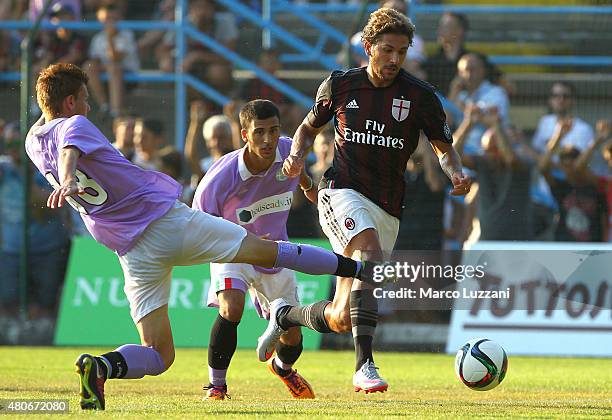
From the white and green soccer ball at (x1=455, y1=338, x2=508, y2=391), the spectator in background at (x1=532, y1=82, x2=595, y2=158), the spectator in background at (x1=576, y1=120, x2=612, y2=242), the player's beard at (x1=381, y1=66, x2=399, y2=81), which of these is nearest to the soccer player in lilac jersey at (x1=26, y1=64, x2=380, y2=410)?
the white and green soccer ball at (x1=455, y1=338, x2=508, y2=391)

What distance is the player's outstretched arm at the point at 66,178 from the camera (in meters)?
6.63

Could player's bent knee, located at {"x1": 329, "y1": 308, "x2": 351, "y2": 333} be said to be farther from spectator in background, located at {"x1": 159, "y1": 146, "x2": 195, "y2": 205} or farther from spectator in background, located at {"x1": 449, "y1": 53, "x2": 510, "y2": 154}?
spectator in background, located at {"x1": 449, "y1": 53, "x2": 510, "y2": 154}

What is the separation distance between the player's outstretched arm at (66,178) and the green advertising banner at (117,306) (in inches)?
265

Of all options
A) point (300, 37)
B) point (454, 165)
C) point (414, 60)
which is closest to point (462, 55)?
point (414, 60)

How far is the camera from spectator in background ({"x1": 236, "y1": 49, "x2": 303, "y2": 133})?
45.7ft

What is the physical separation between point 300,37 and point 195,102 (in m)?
2.19

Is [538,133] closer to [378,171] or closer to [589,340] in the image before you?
[589,340]

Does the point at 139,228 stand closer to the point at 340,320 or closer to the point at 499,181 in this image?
the point at 340,320

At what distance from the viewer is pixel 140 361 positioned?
7.31 metres

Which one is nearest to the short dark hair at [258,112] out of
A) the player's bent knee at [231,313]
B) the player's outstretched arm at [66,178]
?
the player's bent knee at [231,313]

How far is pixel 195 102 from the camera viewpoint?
47.9 ft

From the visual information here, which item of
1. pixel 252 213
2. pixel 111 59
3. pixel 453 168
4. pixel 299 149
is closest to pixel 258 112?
Answer: pixel 299 149

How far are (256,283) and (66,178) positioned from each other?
244 cm

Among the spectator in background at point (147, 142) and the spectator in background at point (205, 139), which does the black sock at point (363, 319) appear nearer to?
the spectator in background at point (205, 139)
